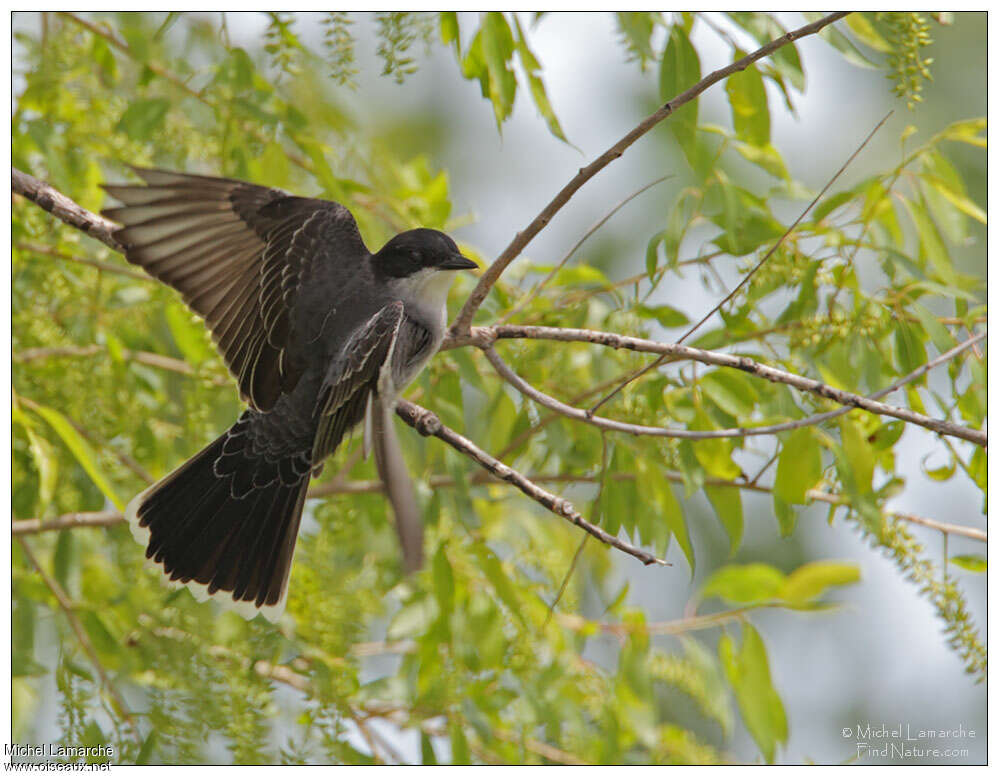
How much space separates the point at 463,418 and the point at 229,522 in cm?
97

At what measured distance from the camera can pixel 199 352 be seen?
12.7ft

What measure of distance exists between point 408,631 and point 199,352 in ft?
4.43

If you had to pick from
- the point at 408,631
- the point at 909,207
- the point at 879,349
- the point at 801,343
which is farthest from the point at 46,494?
the point at 909,207

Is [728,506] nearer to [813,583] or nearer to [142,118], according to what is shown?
[813,583]

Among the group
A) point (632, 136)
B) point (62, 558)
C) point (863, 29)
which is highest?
point (863, 29)

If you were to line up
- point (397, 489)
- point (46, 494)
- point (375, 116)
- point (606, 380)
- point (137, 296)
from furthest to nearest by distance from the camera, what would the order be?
1. point (375, 116)
2. point (137, 296)
3. point (606, 380)
4. point (46, 494)
5. point (397, 489)

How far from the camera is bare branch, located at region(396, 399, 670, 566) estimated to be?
2807 mm

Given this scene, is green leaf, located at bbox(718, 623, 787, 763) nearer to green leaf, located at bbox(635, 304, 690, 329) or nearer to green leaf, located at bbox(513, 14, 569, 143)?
green leaf, located at bbox(635, 304, 690, 329)

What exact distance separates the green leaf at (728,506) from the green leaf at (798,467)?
0.22m

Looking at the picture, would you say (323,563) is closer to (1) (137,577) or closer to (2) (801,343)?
(1) (137,577)

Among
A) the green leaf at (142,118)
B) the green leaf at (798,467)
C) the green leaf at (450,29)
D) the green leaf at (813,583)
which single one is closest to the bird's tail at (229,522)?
the green leaf at (142,118)

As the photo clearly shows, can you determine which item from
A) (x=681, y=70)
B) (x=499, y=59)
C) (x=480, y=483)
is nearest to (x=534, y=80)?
(x=499, y=59)

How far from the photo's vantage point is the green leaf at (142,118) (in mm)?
3775

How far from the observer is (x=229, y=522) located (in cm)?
394
